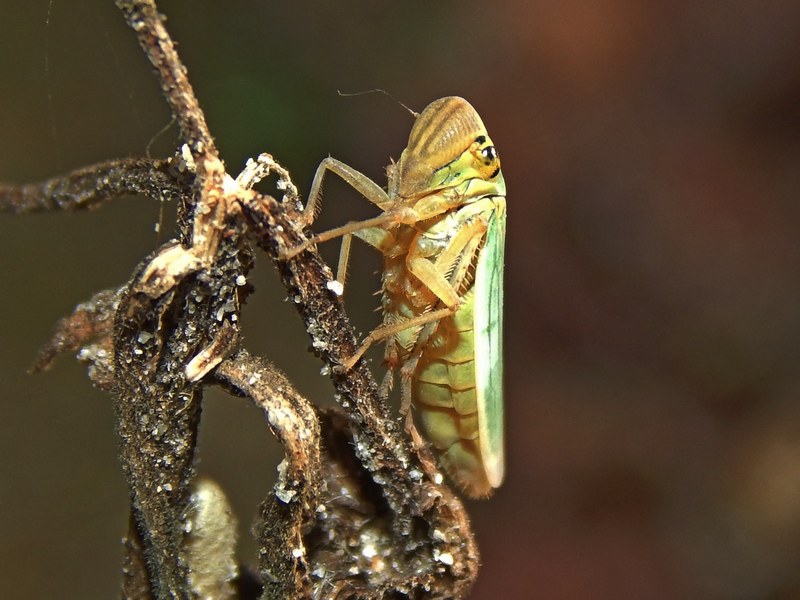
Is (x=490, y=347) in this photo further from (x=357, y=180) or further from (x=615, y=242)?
(x=615, y=242)

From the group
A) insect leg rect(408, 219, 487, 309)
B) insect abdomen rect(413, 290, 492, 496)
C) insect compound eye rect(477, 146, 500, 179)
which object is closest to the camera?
insect leg rect(408, 219, 487, 309)

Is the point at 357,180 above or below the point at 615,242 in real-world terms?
below

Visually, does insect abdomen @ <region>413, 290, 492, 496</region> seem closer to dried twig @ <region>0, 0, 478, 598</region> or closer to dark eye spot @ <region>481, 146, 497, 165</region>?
dark eye spot @ <region>481, 146, 497, 165</region>

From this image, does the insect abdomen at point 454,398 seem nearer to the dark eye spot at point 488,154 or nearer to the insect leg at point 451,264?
the insect leg at point 451,264

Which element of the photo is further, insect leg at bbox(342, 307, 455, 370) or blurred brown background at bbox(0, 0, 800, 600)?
blurred brown background at bbox(0, 0, 800, 600)

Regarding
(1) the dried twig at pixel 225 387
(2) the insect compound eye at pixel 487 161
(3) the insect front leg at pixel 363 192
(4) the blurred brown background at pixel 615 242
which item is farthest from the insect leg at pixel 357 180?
(4) the blurred brown background at pixel 615 242

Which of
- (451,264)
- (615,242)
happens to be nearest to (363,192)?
(451,264)

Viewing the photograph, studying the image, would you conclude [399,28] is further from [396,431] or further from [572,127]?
[396,431]

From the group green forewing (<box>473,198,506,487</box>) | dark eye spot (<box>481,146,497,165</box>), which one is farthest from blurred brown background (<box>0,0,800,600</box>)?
dark eye spot (<box>481,146,497,165</box>)
